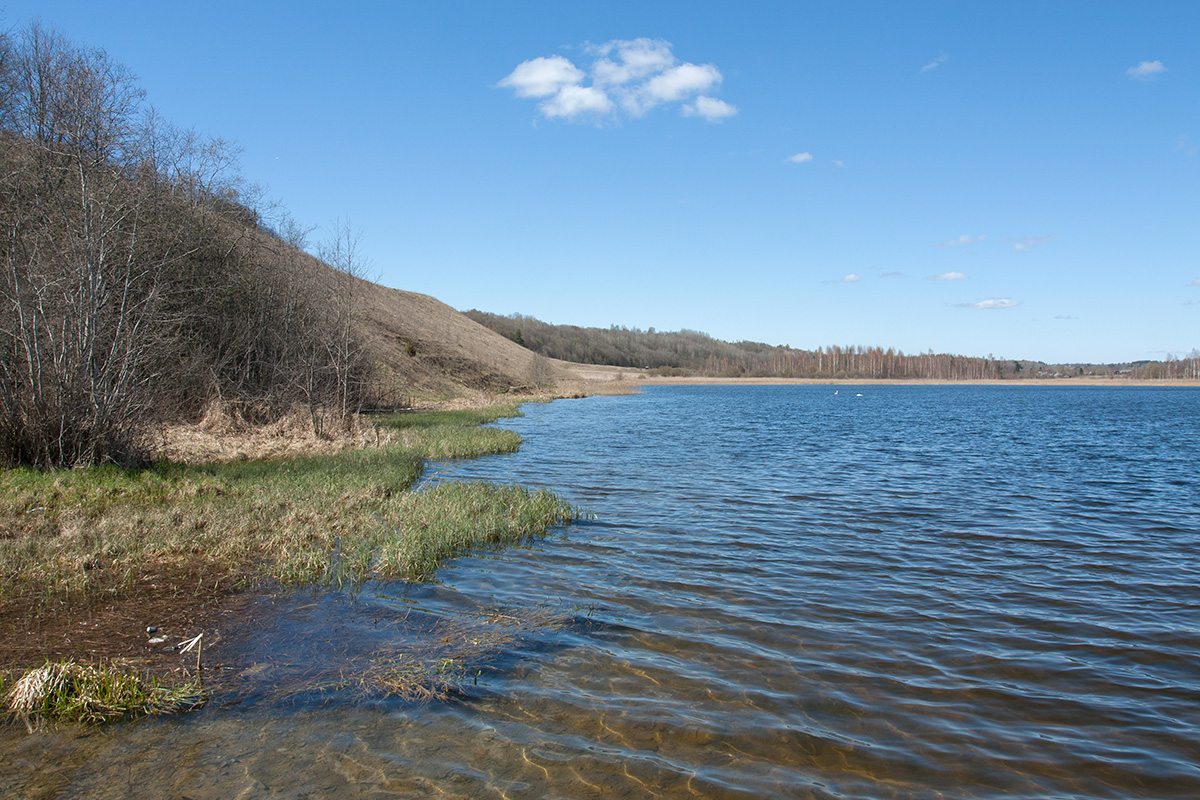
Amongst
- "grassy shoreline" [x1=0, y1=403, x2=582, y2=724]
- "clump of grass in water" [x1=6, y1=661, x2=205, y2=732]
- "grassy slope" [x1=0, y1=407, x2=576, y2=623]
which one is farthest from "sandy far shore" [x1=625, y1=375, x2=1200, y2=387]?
"clump of grass in water" [x1=6, y1=661, x2=205, y2=732]

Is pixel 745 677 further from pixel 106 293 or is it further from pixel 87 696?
pixel 106 293

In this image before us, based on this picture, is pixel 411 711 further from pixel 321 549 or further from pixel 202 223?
pixel 202 223

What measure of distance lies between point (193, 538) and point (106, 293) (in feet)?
22.1

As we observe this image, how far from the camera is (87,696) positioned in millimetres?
5234

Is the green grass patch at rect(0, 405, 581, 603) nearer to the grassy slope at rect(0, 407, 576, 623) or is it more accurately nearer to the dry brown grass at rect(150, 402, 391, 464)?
the grassy slope at rect(0, 407, 576, 623)

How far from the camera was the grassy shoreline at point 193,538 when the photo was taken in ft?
23.4

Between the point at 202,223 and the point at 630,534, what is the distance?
17.5 m

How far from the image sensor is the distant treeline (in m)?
12.8

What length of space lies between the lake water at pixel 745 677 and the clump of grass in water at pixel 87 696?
212 millimetres

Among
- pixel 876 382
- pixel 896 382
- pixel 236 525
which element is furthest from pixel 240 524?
pixel 896 382

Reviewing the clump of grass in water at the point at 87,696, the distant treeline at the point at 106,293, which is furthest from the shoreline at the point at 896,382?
the clump of grass in water at the point at 87,696

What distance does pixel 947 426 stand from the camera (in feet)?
A: 134

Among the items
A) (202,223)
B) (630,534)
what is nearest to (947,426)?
(630,534)

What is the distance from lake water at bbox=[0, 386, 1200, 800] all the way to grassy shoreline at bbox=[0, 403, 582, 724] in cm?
79
